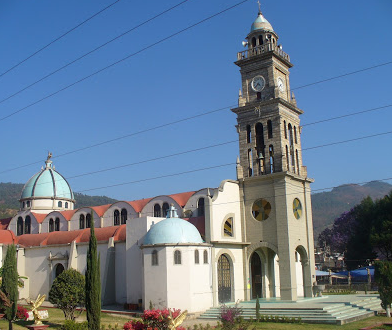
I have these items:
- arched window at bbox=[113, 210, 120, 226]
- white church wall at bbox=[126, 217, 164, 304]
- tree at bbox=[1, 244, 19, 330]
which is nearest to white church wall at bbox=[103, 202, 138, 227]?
arched window at bbox=[113, 210, 120, 226]

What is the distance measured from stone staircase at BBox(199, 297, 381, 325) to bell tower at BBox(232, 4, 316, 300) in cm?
361

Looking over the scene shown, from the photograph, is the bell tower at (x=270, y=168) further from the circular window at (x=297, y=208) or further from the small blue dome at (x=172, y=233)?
the small blue dome at (x=172, y=233)

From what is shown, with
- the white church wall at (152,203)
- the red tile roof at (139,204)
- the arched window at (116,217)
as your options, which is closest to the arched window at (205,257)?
the white church wall at (152,203)

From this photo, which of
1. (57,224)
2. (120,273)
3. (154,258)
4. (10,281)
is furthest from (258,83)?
(57,224)

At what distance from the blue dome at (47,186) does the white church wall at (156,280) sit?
21383 millimetres

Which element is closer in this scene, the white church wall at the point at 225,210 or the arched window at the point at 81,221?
the white church wall at the point at 225,210

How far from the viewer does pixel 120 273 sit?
117ft

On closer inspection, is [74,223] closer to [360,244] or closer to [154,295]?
[154,295]

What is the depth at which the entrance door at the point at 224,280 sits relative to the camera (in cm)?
3231

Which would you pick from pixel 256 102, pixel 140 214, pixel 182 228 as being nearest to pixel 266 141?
pixel 256 102

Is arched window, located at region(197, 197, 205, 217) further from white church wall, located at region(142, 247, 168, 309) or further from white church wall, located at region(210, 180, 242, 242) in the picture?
white church wall, located at region(142, 247, 168, 309)

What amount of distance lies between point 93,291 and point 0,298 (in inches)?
286

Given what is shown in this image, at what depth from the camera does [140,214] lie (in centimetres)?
3972

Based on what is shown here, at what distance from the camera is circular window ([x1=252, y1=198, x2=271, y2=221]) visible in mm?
33441
